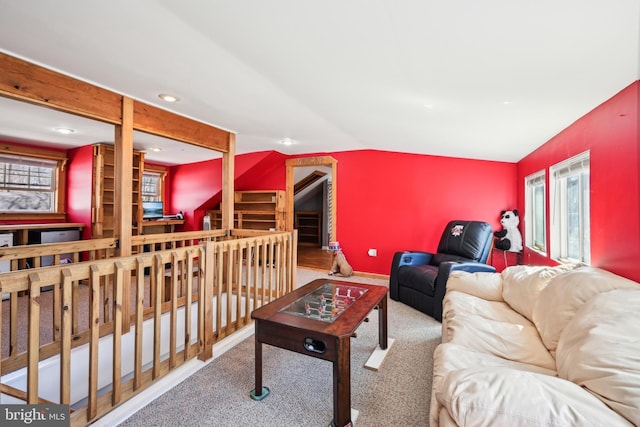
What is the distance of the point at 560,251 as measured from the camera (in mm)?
2988

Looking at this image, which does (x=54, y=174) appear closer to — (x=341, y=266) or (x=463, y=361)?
(x=341, y=266)

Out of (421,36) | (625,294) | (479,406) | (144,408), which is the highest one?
(421,36)

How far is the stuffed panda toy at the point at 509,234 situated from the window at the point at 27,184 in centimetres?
672

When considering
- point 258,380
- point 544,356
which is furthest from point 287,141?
point 544,356

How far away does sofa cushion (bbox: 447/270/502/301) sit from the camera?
2.44 meters

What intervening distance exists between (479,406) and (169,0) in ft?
6.77

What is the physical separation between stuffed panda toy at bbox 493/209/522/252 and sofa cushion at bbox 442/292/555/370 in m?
1.92

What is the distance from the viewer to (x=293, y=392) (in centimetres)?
186

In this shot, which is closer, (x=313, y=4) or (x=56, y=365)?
(x=313, y=4)

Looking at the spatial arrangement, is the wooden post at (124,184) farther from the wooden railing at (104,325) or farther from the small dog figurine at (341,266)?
the small dog figurine at (341,266)

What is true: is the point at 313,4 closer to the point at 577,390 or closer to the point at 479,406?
the point at 479,406

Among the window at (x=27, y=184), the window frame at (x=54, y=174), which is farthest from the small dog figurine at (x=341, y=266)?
the window at (x=27, y=184)

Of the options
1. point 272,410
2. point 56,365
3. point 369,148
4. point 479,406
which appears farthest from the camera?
point 369,148

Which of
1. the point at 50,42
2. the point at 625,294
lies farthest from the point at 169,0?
the point at 625,294
